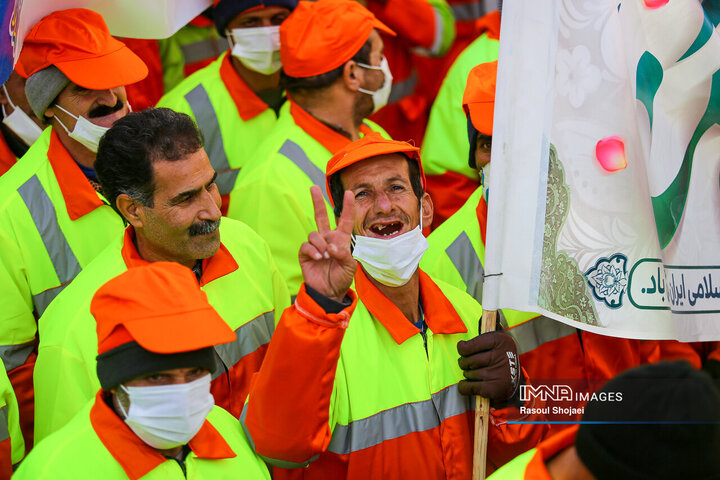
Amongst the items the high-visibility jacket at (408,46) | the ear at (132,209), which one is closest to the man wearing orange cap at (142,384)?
the ear at (132,209)

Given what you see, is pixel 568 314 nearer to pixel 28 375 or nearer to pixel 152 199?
pixel 152 199

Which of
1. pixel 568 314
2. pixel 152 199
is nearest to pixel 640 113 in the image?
pixel 568 314

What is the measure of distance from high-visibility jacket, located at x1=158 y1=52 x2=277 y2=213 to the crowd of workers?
1 centimetres

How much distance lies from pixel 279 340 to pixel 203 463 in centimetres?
45

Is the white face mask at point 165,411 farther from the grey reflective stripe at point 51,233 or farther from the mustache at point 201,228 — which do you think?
the grey reflective stripe at point 51,233

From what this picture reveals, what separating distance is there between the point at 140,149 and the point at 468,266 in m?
1.59

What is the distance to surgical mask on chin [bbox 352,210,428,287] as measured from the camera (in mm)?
3629

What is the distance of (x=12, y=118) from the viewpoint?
5.02m

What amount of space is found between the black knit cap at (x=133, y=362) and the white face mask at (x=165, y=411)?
5 centimetres

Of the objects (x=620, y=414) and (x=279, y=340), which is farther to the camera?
(x=279, y=340)

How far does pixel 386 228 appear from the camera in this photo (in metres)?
3.81

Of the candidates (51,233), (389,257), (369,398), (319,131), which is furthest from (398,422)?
(319,131)

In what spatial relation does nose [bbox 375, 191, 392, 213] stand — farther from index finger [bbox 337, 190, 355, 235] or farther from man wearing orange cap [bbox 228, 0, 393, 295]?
man wearing orange cap [bbox 228, 0, 393, 295]

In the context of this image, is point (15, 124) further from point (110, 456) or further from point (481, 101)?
point (110, 456)
